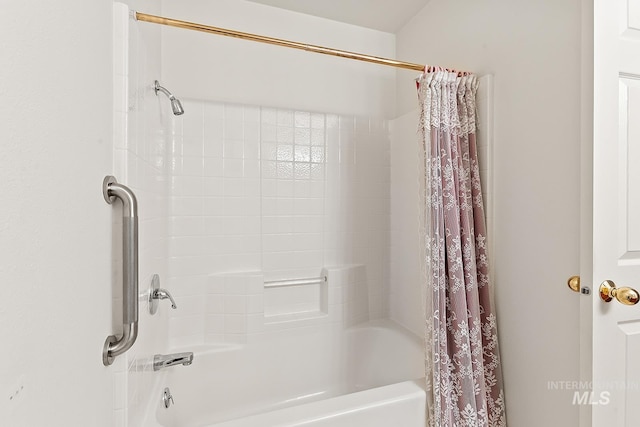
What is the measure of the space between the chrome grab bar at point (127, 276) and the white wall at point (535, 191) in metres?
1.36

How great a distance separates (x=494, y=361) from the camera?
139 cm

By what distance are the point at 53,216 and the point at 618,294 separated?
1.43 m

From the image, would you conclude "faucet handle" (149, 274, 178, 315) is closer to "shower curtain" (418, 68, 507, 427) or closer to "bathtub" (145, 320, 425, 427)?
Answer: "bathtub" (145, 320, 425, 427)

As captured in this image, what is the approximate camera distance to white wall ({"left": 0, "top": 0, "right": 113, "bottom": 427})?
1.49 ft

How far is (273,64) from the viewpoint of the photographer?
197 cm

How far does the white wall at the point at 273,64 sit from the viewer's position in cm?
181

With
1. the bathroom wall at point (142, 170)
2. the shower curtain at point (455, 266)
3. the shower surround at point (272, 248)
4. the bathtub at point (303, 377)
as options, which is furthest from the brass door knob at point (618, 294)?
→ the bathroom wall at point (142, 170)

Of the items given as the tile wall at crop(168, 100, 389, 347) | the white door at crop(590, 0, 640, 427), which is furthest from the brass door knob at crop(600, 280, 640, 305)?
the tile wall at crop(168, 100, 389, 347)

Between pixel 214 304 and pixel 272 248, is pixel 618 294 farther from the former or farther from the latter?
pixel 214 304

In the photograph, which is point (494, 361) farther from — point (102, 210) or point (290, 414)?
point (102, 210)

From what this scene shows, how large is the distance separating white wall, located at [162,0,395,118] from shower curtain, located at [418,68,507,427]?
2.62 feet

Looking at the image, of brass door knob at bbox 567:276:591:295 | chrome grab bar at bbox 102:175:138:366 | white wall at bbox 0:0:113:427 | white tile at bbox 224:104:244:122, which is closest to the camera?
white wall at bbox 0:0:113:427

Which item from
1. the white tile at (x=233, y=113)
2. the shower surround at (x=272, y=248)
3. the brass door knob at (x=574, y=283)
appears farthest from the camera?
the white tile at (x=233, y=113)

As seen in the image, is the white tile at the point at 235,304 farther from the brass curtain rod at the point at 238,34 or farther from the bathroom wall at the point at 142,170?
the brass curtain rod at the point at 238,34
